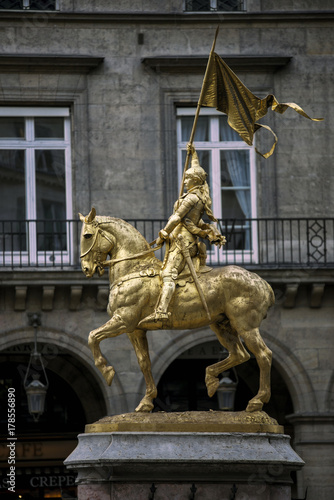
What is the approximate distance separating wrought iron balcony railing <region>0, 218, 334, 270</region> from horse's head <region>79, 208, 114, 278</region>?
32.0 feet

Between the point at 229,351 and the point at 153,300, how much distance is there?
3.04 feet

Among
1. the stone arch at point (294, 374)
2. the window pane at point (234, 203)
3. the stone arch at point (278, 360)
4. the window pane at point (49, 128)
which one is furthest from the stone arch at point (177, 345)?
the window pane at point (49, 128)

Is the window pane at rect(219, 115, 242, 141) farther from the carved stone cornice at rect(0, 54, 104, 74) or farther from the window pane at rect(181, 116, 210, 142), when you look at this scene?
the carved stone cornice at rect(0, 54, 104, 74)

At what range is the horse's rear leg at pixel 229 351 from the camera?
44.0 ft

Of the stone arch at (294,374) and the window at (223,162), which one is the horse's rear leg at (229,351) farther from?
the window at (223,162)

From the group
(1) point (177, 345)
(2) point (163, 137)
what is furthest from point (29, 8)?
(1) point (177, 345)

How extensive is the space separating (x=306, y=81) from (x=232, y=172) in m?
1.99

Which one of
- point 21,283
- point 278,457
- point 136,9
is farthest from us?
point 136,9

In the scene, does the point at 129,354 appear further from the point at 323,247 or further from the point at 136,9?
the point at 136,9

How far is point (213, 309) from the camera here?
13203 mm

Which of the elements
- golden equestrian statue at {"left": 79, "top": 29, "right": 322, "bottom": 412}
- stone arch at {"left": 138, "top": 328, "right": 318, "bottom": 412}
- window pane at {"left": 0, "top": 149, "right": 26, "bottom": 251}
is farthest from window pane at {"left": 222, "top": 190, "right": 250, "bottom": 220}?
golden equestrian statue at {"left": 79, "top": 29, "right": 322, "bottom": 412}

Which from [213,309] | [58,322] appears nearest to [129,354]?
[58,322]

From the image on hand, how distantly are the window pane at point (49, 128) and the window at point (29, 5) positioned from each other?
1891mm

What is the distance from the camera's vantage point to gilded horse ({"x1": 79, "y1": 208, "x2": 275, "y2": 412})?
13.1 m
